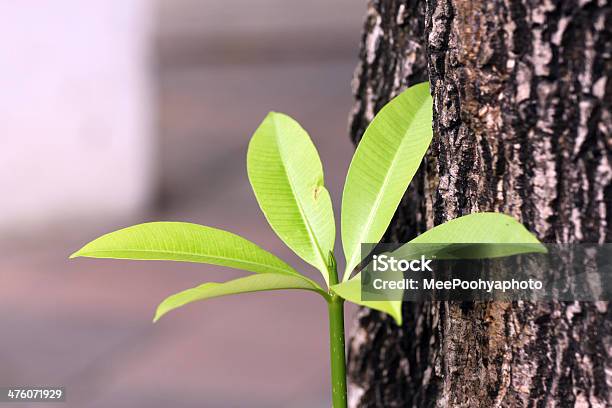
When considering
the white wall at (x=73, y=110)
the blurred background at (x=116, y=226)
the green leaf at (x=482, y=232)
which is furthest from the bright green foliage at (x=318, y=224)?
the white wall at (x=73, y=110)

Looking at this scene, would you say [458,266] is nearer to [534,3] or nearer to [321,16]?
[534,3]

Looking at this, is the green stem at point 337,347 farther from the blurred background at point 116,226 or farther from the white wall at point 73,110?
the white wall at point 73,110

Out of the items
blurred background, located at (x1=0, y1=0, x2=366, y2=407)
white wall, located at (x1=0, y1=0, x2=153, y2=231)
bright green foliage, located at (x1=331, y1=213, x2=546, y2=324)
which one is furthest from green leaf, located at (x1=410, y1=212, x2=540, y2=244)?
white wall, located at (x1=0, y1=0, x2=153, y2=231)

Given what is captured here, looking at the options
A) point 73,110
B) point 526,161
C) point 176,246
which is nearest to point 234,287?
point 176,246

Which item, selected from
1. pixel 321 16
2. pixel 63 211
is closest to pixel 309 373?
pixel 63 211

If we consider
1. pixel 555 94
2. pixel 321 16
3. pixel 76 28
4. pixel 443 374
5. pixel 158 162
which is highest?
pixel 321 16

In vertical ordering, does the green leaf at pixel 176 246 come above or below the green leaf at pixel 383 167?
below

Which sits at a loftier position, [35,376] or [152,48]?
[152,48]
